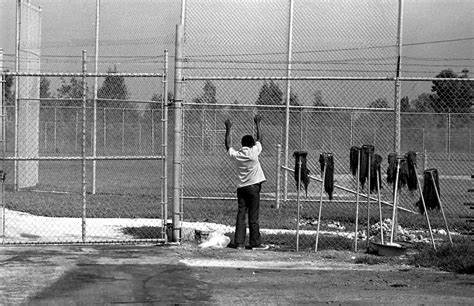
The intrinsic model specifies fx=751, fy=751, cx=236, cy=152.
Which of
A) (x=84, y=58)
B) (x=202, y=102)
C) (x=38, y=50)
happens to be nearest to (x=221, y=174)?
(x=202, y=102)

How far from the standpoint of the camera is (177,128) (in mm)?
11375

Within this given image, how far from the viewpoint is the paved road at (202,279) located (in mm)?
7954

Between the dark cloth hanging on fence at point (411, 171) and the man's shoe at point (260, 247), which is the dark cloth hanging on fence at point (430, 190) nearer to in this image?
the dark cloth hanging on fence at point (411, 171)

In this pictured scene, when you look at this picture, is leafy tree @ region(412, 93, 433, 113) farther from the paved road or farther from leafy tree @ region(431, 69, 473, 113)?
the paved road

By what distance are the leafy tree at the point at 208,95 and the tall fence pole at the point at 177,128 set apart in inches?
119

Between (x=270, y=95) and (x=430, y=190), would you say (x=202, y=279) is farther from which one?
(x=270, y=95)

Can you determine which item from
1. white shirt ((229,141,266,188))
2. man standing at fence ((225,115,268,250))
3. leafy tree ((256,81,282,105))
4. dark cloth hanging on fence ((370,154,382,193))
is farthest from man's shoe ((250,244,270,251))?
leafy tree ((256,81,282,105))

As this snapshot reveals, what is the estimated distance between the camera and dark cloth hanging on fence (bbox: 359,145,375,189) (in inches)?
446

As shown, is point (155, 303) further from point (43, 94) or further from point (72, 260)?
point (43, 94)

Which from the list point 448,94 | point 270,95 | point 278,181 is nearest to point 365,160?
point 278,181

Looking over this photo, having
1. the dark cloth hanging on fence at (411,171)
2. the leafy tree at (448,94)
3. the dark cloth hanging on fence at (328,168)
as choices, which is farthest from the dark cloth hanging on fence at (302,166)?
the leafy tree at (448,94)

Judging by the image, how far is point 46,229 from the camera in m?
13.3

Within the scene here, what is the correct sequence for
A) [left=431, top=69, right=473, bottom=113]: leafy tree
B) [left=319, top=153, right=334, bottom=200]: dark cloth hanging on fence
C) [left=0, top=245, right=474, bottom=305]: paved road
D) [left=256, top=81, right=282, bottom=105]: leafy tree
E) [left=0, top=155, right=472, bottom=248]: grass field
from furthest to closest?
[left=431, top=69, right=473, bottom=113]: leafy tree < [left=256, top=81, right=282, bottom=105]: leafy tree < [left=0, top=155, right=472, bottom=248]: grass field < [left=319, top=153, right=334, bottom=200]: dark cloth hanging on fence < [left=0, top=245, right=474, bottom=305]: paved road

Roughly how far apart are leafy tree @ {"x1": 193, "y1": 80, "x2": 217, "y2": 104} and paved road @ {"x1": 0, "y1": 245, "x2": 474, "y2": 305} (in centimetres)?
437
